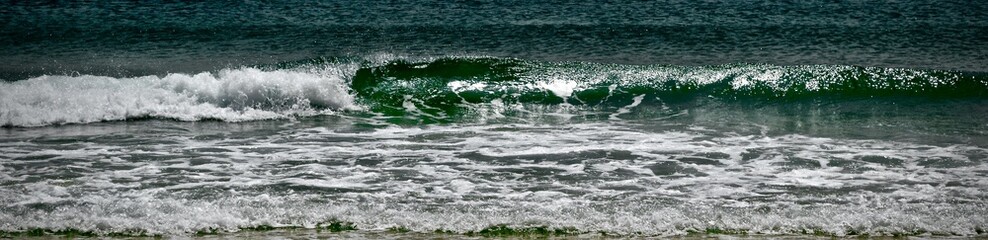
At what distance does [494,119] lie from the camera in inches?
375

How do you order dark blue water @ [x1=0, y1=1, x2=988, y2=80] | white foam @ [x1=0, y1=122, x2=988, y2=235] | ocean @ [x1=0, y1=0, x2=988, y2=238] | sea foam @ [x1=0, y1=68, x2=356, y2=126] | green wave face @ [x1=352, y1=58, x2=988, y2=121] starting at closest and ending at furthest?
white foam @ [x1=0, y1=122, x2=988, y2=235] → ocean @ [x1=0, y1=0, x2=988, y2=238] → sea foam @ [x1=0, y1=68, x2=356, y2=126] → green wave face @ [x1=352, y1=58, x2=988, y2=121] → dark blue water @ [x1=0, y1=1, x2=988, y2=80]

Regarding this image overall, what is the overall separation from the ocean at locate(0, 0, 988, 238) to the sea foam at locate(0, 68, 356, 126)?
1.6 inches

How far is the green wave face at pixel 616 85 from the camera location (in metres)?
10.8

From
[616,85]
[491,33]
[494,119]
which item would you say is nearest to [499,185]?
[494,119]

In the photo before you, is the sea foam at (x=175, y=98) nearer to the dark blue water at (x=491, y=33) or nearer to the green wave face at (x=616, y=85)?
the green wave face at (x=616, y=85)

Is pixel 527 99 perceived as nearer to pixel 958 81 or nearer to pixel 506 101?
pixel 506 101

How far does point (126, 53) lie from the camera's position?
13.9 metres

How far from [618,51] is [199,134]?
6.74 meters

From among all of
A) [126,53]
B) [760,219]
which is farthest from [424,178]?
[126,53]

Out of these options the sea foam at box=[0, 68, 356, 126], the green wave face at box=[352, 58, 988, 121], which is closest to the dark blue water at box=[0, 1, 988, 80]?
the green wave face at box=[352, 58, 988, 121]

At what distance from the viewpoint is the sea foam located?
9.41m

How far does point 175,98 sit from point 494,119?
136 inches

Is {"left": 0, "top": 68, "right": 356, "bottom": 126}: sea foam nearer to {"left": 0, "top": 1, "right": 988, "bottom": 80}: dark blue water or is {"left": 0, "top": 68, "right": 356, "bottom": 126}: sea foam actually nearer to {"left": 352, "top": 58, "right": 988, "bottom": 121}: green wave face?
{"left": 352, "top": 58, "right": 988, "bottom": 121}: green wave face

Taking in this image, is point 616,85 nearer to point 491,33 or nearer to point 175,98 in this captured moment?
point 491,33
